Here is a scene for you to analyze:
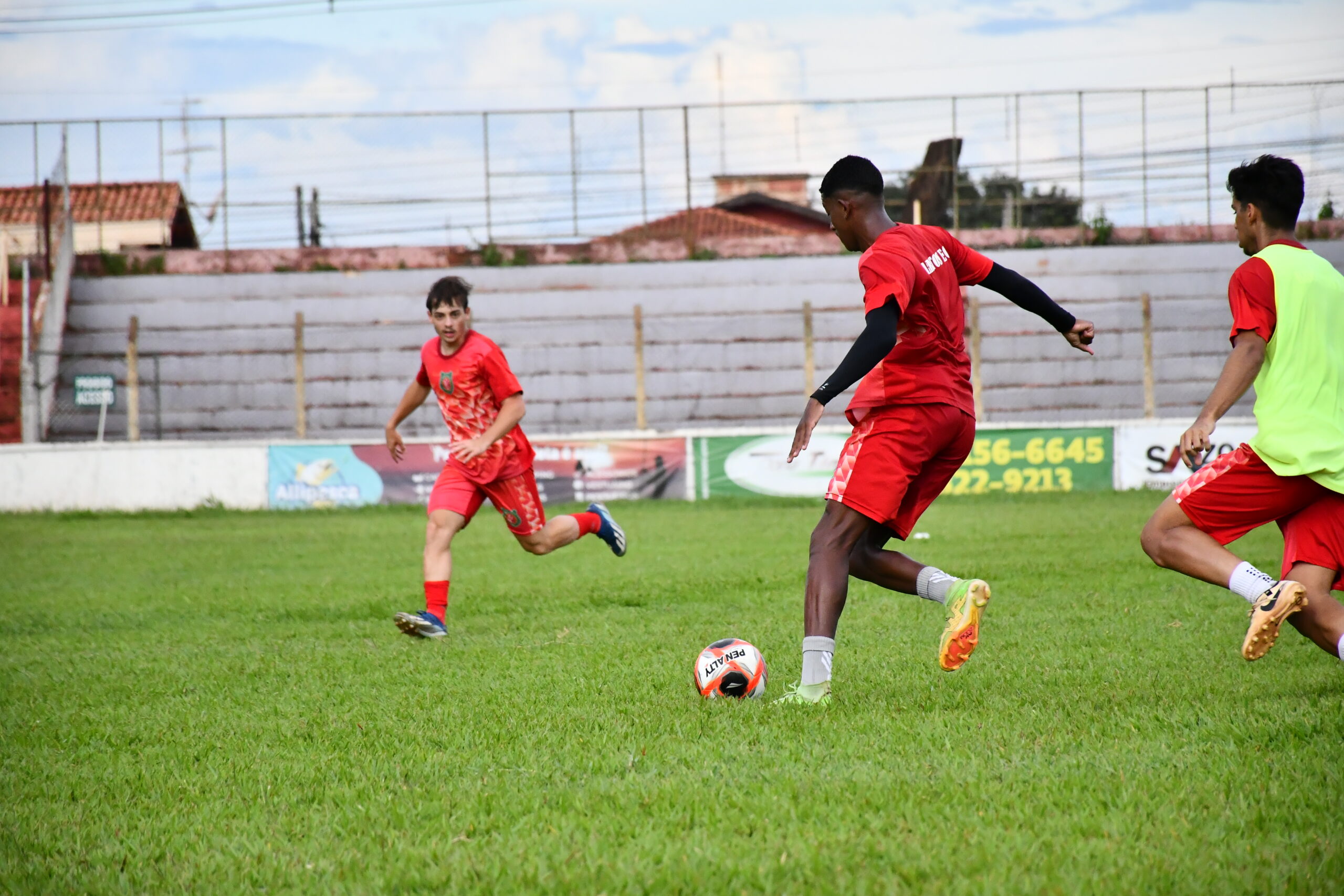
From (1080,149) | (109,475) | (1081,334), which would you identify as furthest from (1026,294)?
(1080,149)

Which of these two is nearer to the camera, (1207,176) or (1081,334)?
(1081,334)

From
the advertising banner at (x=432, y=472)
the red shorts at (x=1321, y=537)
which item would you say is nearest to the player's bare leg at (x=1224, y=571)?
the red shorts at (x=1321, y=537)

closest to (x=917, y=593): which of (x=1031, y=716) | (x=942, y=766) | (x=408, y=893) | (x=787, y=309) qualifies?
(x=1031, y=716)

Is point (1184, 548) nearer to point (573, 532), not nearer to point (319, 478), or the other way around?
point (573, 532)

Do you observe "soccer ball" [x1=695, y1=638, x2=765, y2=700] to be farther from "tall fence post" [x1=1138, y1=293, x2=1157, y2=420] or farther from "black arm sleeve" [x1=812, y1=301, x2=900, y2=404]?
"tall fence post" [x1=1138, y1=293, x2=1157, y2=420]

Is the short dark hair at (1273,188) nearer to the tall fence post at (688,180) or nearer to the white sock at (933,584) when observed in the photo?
the white sock at (933,584)

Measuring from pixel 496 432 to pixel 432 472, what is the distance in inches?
430

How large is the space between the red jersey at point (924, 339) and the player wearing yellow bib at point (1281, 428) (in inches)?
34.9

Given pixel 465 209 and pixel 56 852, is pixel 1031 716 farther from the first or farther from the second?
pixel 465 209

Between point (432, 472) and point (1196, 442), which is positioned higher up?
point (1196, 442)

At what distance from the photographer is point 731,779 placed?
3465 millimetres

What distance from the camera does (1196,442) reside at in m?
4.14

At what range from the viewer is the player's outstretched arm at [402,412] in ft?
24.9

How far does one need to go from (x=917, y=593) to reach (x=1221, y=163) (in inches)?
891
